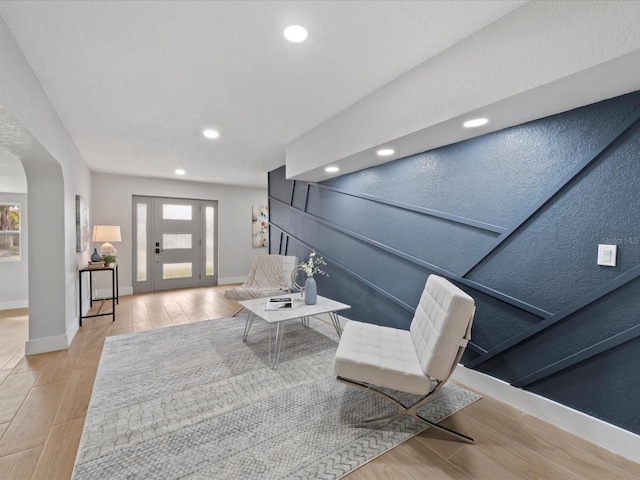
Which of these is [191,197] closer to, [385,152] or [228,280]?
[228,280]

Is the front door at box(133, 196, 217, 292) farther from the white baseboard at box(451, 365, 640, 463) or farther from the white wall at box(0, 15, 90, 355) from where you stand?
the white baseboard at box(451, 365, 640, 463)

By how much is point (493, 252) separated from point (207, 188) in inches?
240

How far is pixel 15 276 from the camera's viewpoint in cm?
482

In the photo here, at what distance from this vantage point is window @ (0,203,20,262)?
4.80m

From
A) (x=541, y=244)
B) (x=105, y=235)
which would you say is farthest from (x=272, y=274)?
(x=541, y=244)

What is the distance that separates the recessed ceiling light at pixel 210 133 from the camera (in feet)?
10.8

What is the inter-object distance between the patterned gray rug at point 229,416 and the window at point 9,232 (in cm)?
378

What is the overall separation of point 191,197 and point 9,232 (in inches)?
120

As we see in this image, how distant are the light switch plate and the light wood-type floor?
1107mm

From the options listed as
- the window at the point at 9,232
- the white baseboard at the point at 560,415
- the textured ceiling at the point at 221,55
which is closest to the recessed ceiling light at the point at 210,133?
the textured ceiling at the point at 221,55

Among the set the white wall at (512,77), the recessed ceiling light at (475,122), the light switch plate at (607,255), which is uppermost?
the white wall at (512,77)

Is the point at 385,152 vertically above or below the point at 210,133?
below

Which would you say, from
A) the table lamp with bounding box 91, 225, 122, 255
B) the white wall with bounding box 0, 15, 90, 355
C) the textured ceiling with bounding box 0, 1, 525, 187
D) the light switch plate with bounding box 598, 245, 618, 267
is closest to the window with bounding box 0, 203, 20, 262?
the table lamp with bounding box 91, 225, 122, 255

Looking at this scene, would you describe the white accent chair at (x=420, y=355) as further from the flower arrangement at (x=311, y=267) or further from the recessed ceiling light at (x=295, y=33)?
the recessed ceiling light at (x=295, y=33)
